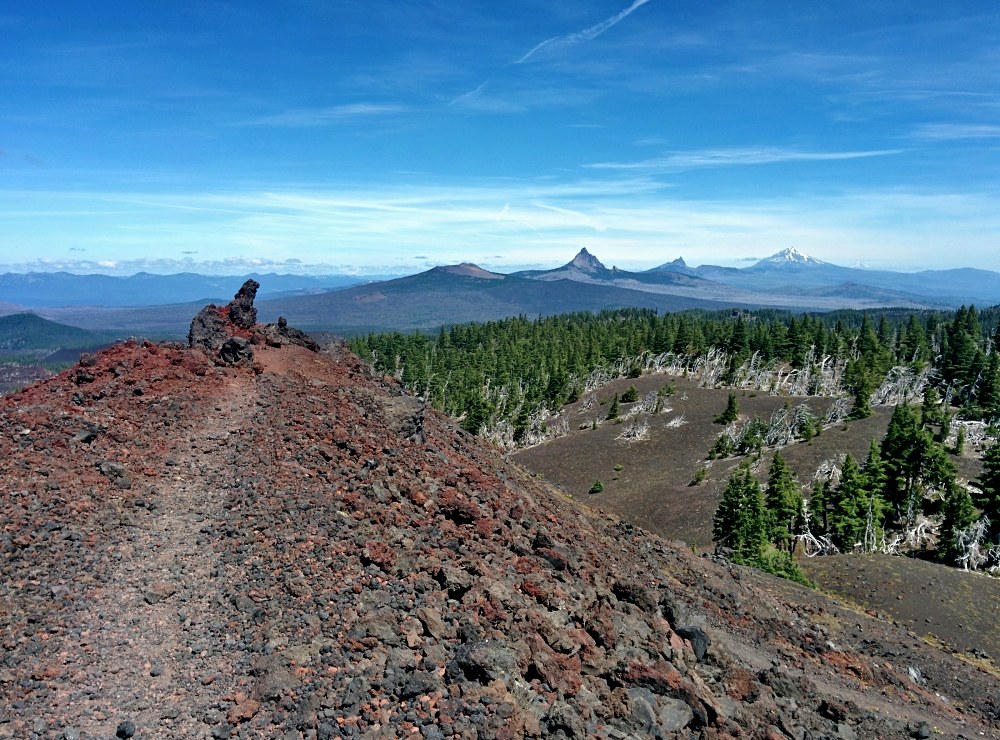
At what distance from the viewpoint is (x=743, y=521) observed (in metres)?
42.1

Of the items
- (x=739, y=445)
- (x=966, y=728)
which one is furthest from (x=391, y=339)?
(x=966, y=728)

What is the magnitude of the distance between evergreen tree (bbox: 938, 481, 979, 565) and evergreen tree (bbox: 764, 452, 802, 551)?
342 inches

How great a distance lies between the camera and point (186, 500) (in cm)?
1367

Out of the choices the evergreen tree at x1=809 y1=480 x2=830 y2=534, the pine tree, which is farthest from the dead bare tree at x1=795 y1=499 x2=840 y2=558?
the pine tree

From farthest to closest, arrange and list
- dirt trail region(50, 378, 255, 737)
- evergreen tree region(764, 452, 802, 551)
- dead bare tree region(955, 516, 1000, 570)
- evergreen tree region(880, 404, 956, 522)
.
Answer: evergreen tree region(880, 404, 956, 522) < evergreen tree region(764, 452, 802, 551) < dead bare tree region(955, 516, 1000, 570) < dirt trail region(50, 378, 255, 737)

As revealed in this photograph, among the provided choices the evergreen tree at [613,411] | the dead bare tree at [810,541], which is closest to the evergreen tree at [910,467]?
the dead bare tree at [810,541]

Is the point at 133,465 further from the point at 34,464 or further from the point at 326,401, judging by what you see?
the point at 326,401

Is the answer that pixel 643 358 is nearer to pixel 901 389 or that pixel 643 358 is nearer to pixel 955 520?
pixel 901 389

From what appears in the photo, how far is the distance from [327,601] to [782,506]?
40225mm

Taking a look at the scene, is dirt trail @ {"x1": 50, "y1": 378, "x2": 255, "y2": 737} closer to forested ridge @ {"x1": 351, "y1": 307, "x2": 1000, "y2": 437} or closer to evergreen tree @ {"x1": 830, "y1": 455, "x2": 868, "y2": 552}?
evergreen tree @ {"x1": 830, "y1": 455, "x2": 868, "y2": 552}

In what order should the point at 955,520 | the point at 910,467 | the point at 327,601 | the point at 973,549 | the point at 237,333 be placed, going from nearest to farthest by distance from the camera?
the point at 327,601, the point at 237,333, the point at 973,549, the point at 955,520, the point at 910,467

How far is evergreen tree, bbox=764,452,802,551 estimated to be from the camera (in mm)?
43000

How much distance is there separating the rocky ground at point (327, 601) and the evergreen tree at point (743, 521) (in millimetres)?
20782

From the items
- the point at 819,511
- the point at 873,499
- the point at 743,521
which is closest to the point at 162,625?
the point at 743,521
